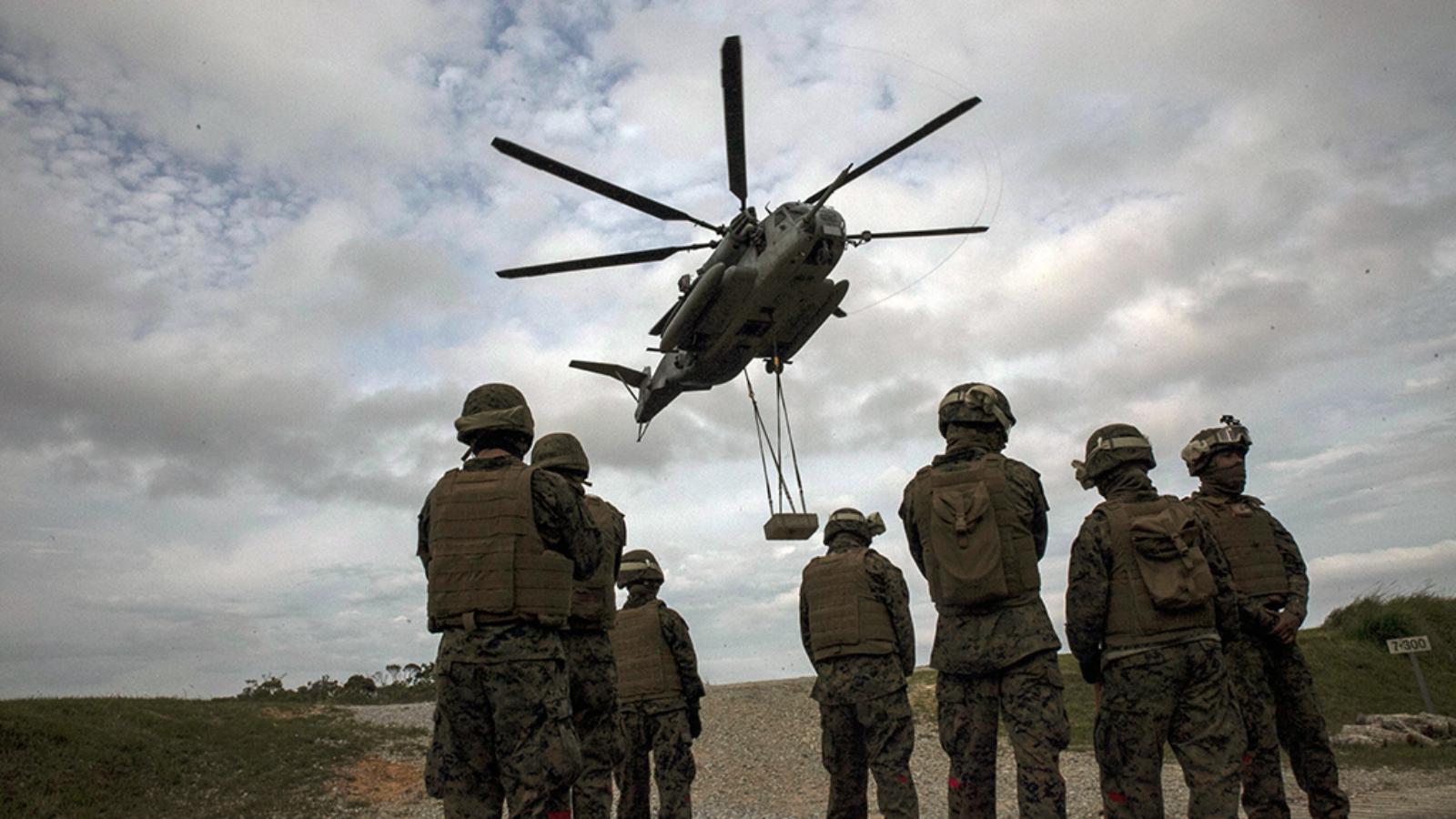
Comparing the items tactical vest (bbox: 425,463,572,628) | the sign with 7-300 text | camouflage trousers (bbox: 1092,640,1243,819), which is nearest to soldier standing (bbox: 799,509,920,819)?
camouflage trousers (bbox: 1092,640,1243,819)

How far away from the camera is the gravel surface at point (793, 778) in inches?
325

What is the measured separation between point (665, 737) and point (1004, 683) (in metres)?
3.22

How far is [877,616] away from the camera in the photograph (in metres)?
6.32

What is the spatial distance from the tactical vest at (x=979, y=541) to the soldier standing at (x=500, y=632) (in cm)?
203

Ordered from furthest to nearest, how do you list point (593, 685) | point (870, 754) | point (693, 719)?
point (693, 719), point (870, 754), point (593, 685)

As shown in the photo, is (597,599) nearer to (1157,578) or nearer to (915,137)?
(1157,578)

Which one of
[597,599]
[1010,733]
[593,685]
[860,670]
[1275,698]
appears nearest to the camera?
[1010,733]

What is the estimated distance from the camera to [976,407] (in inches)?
196

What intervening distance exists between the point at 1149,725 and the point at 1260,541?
1.95m

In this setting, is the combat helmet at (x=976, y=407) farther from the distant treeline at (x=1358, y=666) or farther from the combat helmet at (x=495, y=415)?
the distant treeline at (x=1358, y=666)

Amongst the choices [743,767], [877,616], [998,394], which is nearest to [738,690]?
[743,767]

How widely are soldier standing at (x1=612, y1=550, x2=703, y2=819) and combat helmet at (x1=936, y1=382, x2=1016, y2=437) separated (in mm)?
2935

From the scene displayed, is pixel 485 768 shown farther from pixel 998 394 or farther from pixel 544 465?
pixel 998 394

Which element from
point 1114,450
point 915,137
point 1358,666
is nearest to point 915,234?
point 915,137
